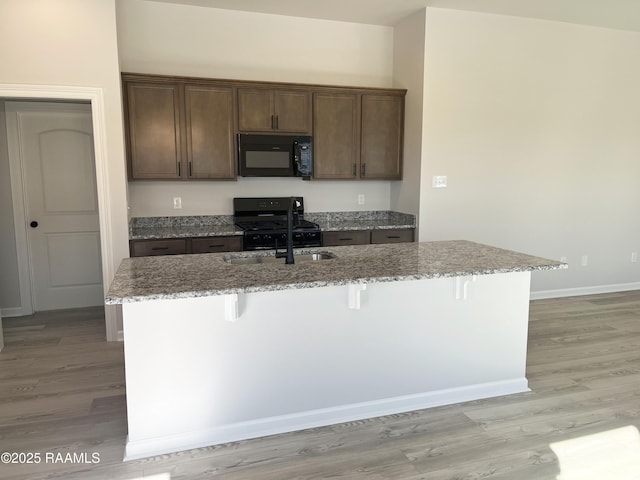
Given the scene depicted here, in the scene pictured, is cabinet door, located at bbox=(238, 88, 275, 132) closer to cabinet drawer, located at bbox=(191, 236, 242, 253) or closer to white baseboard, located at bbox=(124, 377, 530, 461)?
cabinet drawer, located at bbox=(191, 236, 242, 253)

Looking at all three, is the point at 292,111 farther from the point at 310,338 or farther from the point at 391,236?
the point at 310,338

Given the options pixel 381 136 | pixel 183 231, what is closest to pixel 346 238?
pixel 381 136

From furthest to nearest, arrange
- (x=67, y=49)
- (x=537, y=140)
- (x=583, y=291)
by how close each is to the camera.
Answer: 1. (x=583, y=291)
2. (x=537, y=140)
3. (x=67, y=49)

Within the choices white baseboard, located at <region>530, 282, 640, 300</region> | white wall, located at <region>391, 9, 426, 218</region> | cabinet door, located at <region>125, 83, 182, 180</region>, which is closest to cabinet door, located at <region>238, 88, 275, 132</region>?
cabinet door, located at <region>125, 83, 182, 180</region>

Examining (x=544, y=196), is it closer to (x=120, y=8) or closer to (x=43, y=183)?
(x=120, y=8)

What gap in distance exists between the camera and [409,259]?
2.72 meters

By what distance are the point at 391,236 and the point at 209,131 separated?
199 cm

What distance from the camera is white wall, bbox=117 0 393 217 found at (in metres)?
4.26

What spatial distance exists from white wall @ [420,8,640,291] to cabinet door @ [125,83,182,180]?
7.71 feet

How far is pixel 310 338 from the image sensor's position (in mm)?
2535

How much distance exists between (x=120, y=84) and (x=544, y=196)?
432 cm

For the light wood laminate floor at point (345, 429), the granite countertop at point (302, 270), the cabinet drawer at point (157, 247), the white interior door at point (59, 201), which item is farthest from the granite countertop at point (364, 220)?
the white interior door at point (59, 201)

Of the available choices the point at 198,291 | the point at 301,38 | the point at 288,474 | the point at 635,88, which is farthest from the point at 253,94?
the point at 635,88

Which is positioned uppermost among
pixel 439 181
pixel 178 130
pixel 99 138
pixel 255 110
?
pixel 255 110
